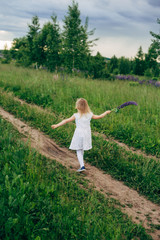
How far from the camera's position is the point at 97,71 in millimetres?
15859

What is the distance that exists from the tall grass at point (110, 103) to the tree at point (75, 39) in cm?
642

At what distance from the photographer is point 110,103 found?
26.1ft

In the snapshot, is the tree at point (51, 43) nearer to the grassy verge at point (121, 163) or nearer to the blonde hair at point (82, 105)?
the grassy verge at point (121, 163)

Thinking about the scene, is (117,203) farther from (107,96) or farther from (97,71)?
(97,71)

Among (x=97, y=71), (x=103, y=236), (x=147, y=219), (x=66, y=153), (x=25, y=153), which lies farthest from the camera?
(x=97, y=71)

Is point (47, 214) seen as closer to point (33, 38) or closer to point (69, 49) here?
point (69, 49)

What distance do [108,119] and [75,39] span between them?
11.9 meters

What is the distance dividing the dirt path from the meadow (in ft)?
0.56

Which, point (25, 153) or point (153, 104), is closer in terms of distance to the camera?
point (25, 153)

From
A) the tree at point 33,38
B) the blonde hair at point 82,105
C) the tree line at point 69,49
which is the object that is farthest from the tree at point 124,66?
the blonde hair at point 82,105

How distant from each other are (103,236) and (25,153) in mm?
2043

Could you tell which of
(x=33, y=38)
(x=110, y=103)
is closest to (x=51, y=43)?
(x=33, y=38)

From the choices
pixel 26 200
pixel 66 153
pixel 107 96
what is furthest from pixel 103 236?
pixel 107 96

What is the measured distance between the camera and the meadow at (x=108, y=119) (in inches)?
167
